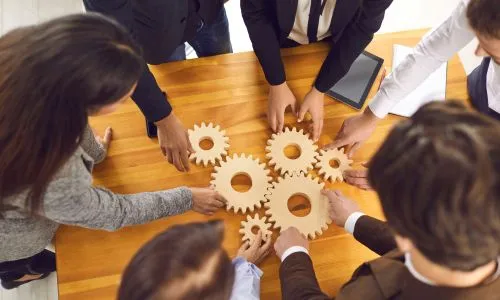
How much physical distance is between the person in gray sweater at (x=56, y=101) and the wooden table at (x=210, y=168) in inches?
7.0

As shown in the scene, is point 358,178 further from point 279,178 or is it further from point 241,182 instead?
point 241,182

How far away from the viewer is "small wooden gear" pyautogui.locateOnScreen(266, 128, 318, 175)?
Answer: 1193 millimetres

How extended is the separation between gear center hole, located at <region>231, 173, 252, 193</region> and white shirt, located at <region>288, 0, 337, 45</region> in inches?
17.8

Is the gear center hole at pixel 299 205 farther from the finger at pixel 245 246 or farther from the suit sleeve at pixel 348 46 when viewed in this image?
the suit sleeve at pixel 348 46

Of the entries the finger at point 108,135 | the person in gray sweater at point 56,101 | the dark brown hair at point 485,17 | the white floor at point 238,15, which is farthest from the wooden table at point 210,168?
the white floor at point 238,15

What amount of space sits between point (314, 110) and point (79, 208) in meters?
0.66

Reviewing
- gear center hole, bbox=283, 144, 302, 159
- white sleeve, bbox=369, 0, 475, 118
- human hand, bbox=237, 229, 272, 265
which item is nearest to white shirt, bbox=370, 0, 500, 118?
white sleeve, bbox=369, 0, 475, 118

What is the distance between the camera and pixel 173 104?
1.26m

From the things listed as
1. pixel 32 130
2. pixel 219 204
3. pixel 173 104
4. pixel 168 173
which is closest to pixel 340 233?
pixel 219 204

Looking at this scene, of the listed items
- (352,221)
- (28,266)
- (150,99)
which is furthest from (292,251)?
(28,266)

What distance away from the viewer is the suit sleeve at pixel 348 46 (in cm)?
117

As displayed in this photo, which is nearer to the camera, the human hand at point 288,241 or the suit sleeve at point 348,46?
the human hand at point 288,241

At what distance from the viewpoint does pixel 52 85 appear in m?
0.72

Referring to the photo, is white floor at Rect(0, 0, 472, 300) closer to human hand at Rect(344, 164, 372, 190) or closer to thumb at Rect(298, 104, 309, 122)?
thumb at Rect(298, 104, 309, 122)
